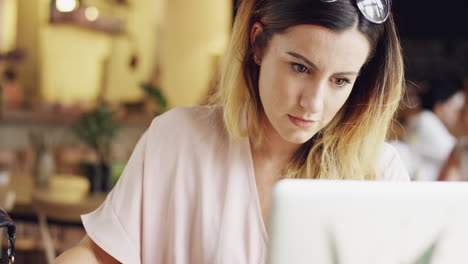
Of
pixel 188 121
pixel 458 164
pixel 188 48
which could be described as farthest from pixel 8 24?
pixel 188 121

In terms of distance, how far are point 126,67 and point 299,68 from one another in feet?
30.9

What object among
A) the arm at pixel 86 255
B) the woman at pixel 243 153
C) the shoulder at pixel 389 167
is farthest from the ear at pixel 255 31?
the arm at pixel 86 255

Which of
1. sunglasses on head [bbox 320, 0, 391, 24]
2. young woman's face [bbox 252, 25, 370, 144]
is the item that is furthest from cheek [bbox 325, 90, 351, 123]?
sunglasses on head [bbox 320, 0, 391, 24]

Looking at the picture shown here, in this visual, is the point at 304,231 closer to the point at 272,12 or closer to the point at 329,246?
the point at 329,246

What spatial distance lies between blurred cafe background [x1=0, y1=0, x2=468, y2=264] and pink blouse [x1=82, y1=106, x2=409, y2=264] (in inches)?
132

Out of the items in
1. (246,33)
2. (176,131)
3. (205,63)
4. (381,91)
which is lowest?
(205,63)

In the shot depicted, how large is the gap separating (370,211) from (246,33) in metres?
0.68

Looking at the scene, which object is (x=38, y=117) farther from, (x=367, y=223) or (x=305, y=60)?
(x=367, y=223)

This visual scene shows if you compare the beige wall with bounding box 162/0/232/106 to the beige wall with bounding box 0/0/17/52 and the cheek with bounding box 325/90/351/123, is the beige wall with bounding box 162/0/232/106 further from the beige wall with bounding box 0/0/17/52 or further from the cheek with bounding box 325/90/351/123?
the cheek with bounding box 325/90/351/123

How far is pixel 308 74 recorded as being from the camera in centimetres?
113

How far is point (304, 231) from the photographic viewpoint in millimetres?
736

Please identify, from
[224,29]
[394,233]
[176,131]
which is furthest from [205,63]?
[394,233]

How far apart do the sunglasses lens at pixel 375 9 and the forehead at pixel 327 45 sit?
4 centimetres

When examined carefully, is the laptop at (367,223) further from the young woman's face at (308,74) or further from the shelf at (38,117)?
the shelf at (38,117)
